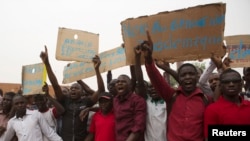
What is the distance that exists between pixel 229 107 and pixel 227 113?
9cm

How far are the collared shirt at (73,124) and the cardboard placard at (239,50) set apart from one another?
237 centimetres

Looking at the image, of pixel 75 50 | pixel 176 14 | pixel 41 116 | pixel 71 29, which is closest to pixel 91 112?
pixel 41 116

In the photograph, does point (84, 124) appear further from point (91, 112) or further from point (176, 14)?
point (176, 14)

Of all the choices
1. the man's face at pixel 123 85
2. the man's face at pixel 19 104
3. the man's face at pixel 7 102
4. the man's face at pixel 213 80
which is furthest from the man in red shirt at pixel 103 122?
the man's face at pixel 7 102

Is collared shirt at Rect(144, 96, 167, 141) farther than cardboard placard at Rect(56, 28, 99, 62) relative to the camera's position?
No

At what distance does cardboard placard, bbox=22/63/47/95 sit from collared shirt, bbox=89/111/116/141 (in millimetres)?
1777

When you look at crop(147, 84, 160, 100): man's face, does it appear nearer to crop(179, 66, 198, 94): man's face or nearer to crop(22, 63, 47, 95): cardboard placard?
crop(179, 66, 198, 94): man's face

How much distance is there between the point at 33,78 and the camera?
246 inches

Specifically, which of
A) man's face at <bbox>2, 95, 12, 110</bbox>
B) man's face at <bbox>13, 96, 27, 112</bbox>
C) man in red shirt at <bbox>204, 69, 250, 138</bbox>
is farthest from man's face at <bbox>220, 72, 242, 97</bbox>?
man's face at <bbox>2, 95, 12, 110</bbox>

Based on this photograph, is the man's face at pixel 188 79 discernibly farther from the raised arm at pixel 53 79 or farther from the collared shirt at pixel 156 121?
the raised arm at pixel 53 79

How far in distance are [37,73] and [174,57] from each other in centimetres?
307

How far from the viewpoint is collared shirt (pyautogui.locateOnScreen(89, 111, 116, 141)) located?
14.4ft

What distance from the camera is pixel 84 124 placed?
4895mm

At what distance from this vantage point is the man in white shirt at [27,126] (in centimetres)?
498
